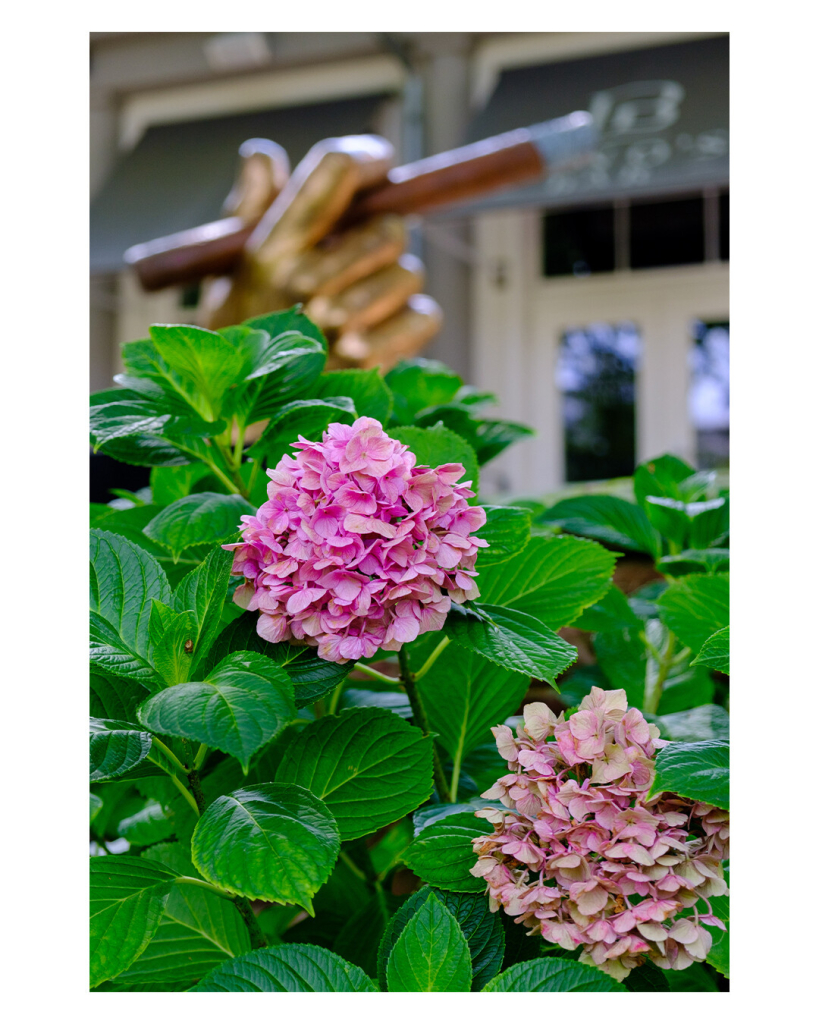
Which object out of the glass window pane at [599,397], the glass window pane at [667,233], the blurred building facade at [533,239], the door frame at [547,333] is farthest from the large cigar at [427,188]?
the glass window pane at [667,233]

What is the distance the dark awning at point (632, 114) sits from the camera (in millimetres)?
3367

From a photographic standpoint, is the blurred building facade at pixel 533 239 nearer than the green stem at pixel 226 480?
No

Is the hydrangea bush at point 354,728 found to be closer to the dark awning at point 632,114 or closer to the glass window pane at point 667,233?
the dark awning at point 632,114

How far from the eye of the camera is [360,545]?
31 cm

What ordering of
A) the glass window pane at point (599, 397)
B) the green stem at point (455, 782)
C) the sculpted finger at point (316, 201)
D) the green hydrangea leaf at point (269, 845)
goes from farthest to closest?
the glass window pane at point (599, 397) → the sculpted finger at point (316, 201) → the green stem at point (455, 782) → the green hydrangea leaf at point (269, 845)

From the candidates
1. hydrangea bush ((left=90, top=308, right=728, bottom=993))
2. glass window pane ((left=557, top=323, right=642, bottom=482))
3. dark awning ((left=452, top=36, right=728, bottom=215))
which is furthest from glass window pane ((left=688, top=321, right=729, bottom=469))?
hydrangea bush ((left=90, top=308, right=728, bottom=993))

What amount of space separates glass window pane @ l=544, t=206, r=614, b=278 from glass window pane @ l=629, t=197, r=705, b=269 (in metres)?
0.12

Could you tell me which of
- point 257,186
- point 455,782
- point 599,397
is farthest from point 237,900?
point 599,397

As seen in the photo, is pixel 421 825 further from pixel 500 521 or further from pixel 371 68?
pixel 371 68

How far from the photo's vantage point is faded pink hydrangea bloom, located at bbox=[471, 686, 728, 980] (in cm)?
30

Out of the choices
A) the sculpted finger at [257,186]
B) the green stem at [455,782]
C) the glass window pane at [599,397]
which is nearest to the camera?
the green stem at [455,782]

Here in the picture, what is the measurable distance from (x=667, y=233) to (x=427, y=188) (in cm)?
362

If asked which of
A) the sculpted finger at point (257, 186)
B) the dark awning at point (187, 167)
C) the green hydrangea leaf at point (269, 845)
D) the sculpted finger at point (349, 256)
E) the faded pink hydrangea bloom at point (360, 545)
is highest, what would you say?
the dark awning at point (187, 167)

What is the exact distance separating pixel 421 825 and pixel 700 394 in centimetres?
403
